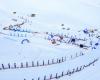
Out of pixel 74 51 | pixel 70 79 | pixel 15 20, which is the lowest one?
pixel 70 79

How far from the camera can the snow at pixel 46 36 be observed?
852 cm

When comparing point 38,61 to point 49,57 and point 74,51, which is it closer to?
point 49,57

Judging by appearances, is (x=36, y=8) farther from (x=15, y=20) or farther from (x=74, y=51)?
(x=74, y=51)

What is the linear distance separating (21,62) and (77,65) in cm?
167

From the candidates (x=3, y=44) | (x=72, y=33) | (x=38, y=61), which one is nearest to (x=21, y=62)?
(x=38, y=61)

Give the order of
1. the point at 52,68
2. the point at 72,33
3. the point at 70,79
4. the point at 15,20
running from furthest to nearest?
the point at 15,20, the point at 72,33, the point at 52,68, the point at 70,79

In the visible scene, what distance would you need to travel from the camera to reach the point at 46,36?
10414mm

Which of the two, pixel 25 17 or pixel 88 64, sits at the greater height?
pixel 25 17

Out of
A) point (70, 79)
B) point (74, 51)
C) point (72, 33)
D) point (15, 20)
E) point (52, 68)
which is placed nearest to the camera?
point (70, 79)

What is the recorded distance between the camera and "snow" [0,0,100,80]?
28.0 feet

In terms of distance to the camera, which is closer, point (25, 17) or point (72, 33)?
point (72, 33)

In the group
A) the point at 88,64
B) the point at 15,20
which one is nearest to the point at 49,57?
the point at 88,64

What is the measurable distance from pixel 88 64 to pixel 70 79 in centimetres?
99

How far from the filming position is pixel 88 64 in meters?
8.79
